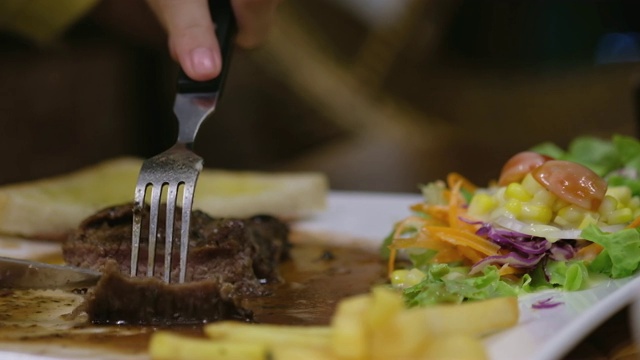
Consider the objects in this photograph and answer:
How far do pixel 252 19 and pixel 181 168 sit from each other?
93 cm

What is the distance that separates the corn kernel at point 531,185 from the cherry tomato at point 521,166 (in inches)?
2.1

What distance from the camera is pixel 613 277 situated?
2.41m

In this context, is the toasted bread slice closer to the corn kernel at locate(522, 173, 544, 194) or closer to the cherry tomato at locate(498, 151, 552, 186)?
the cherry tomato at locate(498, 151, 552, 186)

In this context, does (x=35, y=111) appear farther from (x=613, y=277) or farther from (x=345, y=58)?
(x=613, y=277)

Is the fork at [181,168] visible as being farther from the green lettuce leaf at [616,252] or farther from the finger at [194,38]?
the green lettuce leaf at [616,252]

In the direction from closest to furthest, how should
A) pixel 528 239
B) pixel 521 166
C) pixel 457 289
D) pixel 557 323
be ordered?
pixel 557 323 → pixel 457 289 → pixel 528 239 → pixel 521 166

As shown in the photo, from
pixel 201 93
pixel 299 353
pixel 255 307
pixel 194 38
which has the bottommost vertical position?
pixel 299 353

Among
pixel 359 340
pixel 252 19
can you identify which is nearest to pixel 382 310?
pixel 359 340

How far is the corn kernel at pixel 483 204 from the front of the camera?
105 inches

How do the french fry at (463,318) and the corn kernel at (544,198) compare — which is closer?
the french fry at (463,318)

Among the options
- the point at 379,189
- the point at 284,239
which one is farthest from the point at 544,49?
the point at 284,239

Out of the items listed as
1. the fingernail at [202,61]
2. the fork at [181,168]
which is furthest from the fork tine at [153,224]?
the fingernail at [202,61]

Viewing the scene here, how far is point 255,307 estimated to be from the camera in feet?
7.99

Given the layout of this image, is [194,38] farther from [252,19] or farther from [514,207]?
[514,207]
